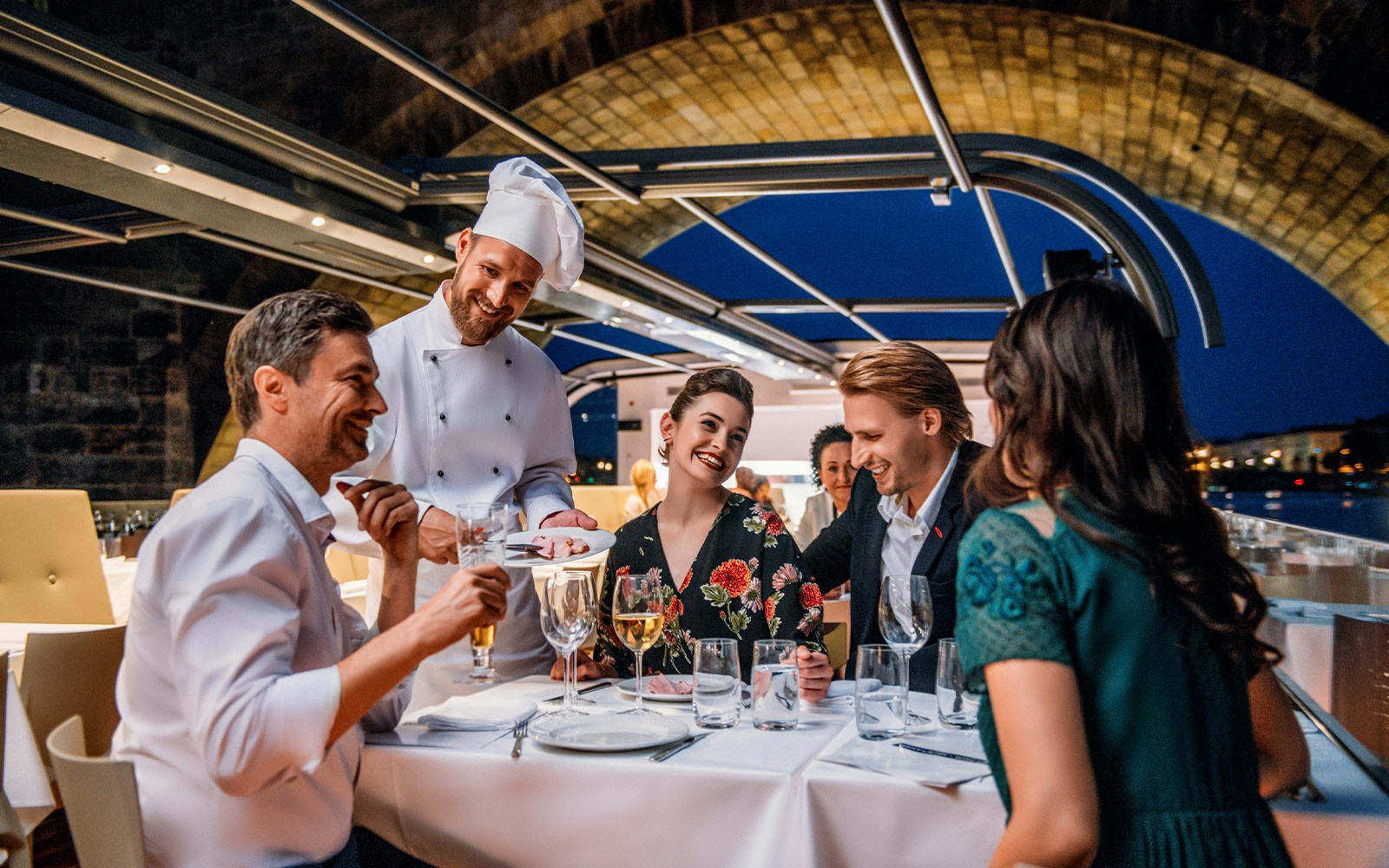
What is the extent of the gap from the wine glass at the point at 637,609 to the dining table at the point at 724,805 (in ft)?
0.65

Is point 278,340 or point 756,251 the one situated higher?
point 756,251

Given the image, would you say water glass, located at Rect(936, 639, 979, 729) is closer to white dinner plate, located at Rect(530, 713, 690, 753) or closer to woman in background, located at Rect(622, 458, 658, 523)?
white dinner plate, located at Rect(530, 713, 690, 753)

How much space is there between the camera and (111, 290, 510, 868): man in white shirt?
1308mm

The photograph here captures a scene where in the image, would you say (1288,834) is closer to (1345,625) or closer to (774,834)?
(774,834)

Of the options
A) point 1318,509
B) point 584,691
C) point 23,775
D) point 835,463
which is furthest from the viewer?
point 1318,509

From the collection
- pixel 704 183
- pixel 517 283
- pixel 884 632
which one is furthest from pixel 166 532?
pixel 704 183

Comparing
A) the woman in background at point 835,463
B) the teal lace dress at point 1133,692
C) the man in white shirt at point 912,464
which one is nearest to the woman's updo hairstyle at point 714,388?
the man in white shirt at point 912,464

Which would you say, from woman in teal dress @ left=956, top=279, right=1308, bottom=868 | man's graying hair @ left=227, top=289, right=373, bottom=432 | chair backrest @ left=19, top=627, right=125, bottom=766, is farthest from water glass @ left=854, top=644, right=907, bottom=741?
chair backrest @ left=19, top=627, right=125, bottom=766

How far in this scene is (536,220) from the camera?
2684 mm

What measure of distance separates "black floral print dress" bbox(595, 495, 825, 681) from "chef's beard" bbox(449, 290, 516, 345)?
2.33ft

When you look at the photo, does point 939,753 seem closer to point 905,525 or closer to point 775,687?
point 775,687

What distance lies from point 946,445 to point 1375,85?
161 inches

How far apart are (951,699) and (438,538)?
107cm

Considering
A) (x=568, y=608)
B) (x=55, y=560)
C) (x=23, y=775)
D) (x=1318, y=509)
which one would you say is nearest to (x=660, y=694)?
(x=568, y=608)
